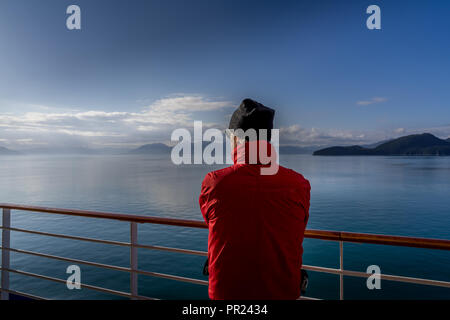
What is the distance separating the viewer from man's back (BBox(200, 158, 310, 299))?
93cm

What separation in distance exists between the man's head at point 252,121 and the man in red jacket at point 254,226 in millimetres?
16

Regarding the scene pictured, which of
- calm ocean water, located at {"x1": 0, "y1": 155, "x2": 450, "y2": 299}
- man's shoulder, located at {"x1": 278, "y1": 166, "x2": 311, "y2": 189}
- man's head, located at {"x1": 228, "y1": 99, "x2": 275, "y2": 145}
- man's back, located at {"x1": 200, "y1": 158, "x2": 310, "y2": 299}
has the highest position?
man's head, located at {"x1": 228, "y1": 99, "x2": 275, "y2": 145}

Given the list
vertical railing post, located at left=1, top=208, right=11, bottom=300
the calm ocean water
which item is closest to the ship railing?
vertical railing post, located at left=1, top=208, right=11, bottom=300

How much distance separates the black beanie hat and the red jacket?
0.50 ft

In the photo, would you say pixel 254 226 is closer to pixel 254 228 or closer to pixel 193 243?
pixel 254 228

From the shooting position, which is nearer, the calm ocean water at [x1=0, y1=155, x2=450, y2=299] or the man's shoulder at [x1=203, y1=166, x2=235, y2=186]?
the man's shoulder at [x1=203, y1=166, x2=235, y2=186]

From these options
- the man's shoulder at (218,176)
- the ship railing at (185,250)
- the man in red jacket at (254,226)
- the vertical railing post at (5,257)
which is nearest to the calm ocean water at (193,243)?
the vertical railing post at (5,257)

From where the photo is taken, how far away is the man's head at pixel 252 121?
103 cm

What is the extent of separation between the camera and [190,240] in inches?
556

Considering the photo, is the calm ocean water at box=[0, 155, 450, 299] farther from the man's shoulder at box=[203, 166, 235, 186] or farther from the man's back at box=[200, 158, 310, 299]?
the man's shoulder at box=[203, 166, 235, 186]

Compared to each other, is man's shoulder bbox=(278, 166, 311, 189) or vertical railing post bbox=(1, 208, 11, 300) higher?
man's shoulder bbox=(278, 166, 311, 189)

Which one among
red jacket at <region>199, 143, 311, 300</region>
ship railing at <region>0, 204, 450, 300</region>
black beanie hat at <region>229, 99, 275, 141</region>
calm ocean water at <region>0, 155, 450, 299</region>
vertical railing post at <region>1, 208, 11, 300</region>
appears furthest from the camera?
calm ocean water at <region>0, 155, 450, 299</region>

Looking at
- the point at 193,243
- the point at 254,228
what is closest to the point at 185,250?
the point at 254,228
